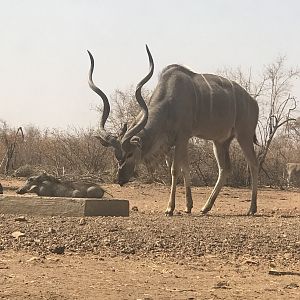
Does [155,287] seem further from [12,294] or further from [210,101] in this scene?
[210,101]

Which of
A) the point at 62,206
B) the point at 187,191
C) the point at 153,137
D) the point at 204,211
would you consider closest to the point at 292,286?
the point at 62,206

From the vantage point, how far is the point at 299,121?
31.4 metres

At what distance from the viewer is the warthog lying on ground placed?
12.4 meters

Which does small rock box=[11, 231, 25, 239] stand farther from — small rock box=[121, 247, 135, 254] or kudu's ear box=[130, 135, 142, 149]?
kudu's ear box=[130, 135, 142, 149]

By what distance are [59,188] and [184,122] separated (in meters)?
2.29

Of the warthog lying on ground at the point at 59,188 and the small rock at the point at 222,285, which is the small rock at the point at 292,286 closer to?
the small rock at the point at 222,285

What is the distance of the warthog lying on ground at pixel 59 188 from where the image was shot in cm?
1239

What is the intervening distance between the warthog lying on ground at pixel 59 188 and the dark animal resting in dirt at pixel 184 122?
806 mm

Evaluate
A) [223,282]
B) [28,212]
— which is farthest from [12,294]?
[28,212]

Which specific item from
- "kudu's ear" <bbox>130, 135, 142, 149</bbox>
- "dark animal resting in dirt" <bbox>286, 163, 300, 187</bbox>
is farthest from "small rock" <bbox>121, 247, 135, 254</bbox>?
"dark animal resting in dirt" <bbox>286, 163, 300, 187</bbox>

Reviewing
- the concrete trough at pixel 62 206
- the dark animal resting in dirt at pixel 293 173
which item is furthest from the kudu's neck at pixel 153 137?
the dark animal resting in dirt at pixel 293 173

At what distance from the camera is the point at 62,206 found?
420 inches

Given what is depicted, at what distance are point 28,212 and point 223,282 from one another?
16.1 ft

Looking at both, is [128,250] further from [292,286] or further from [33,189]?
[33,189]
